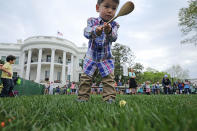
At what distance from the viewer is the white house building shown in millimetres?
32688

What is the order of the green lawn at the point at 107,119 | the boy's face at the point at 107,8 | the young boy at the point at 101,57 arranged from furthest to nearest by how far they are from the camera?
the young boy at the point at 101,57, the boy's face at the point at 107,8, the green lawn at the point at 107,119

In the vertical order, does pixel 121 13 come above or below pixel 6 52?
below

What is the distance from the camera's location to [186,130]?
0.52 metres

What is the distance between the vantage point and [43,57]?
37.2 m

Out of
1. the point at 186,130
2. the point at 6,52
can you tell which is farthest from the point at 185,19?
the point at 6,52

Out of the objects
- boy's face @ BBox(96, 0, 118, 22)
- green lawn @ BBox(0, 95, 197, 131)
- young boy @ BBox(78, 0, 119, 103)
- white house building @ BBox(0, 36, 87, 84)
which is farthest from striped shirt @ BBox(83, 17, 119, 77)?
white house building @ BBox(0, 36, 87, 84)

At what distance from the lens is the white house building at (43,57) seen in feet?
107

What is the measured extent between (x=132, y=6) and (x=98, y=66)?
1.12 metres

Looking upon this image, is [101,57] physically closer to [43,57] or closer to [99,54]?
[99,54]

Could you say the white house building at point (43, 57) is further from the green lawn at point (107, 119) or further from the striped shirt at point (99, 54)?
the green lawn at point (107, 119)

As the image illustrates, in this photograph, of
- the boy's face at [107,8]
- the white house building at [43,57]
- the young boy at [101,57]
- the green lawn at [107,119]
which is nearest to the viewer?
the green lawn at [107,119]

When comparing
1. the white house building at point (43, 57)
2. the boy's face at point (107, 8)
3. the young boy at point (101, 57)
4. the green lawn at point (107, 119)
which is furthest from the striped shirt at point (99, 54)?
the white house building at point (43, 57)

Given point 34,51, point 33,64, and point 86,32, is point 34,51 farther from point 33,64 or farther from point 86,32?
point 86,32

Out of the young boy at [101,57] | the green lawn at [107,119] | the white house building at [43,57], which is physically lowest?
the green lawn at [107,119]
